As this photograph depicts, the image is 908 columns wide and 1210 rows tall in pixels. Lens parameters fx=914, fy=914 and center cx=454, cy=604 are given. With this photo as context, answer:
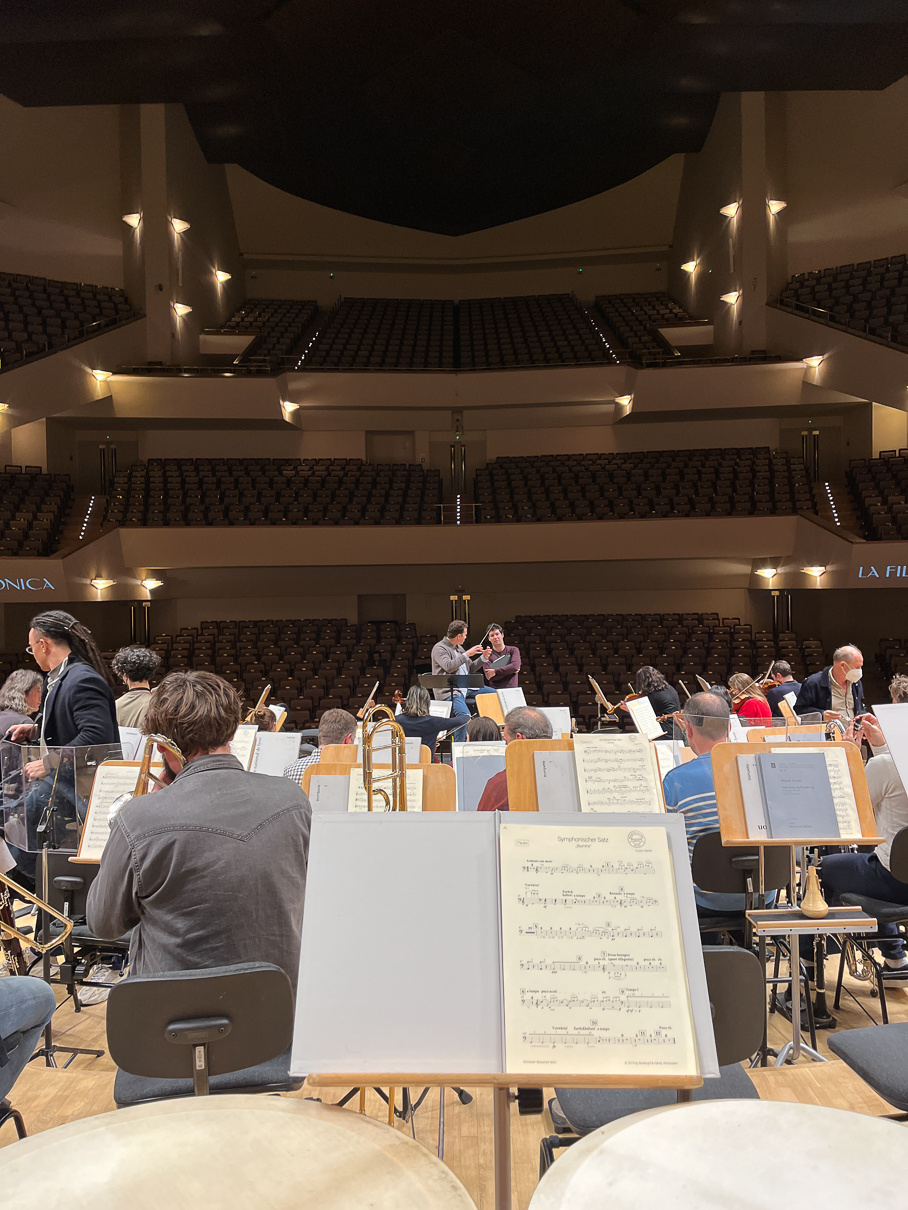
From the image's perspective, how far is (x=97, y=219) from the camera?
16688 mm

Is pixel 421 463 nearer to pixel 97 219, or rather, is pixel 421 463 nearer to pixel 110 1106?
pixel 97 219

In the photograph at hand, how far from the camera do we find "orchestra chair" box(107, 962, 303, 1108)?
1960mm

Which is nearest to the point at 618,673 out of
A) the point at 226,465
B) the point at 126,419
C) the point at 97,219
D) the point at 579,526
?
the point at 579,526

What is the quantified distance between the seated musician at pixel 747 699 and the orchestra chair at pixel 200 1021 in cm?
569

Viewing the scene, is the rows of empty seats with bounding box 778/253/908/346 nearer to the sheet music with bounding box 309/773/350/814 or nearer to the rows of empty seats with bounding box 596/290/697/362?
the rows of empty seats with bounding box 596/290/697/362

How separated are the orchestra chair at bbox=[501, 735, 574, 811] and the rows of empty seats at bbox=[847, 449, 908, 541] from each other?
11.7m

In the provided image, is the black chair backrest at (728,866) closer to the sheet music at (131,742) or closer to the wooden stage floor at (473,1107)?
the wooden stage floor at (473,1107)

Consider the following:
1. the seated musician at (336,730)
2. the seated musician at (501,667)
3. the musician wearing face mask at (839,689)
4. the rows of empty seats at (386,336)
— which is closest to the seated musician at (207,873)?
the seated musician at (336,730)

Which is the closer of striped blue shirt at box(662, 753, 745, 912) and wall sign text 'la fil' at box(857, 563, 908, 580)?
striped blue shirt at box(662, 753, 745, 912)

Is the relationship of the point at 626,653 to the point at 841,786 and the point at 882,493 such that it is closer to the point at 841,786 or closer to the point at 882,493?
the point at 882,493

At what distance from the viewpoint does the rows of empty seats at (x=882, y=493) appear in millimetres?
13720

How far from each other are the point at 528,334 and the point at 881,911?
16149 millimetres

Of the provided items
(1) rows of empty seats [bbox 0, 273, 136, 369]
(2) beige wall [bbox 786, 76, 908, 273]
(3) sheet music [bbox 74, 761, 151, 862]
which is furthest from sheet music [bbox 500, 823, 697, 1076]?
(2) beige wall [bbox 786, 76, 908, 273]

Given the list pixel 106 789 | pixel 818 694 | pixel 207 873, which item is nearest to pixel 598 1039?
pixel 207 873
